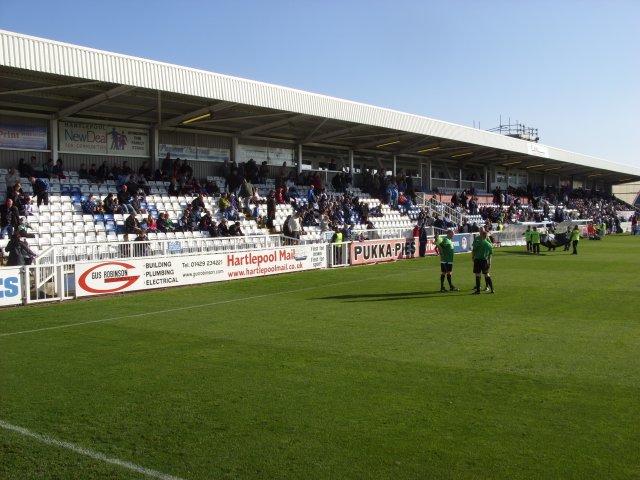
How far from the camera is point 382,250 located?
26938mm

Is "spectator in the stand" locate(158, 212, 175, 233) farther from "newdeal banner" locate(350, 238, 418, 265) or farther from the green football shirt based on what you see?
the green football shirt

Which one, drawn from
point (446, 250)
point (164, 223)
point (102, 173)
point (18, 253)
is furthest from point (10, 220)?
point (446, 250)

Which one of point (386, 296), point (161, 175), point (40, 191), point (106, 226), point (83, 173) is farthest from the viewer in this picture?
point (161, 175)

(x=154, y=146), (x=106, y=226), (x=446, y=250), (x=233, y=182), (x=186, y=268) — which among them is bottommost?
(x=186, y=268)

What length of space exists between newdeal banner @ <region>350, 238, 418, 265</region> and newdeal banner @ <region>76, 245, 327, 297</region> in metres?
2.33

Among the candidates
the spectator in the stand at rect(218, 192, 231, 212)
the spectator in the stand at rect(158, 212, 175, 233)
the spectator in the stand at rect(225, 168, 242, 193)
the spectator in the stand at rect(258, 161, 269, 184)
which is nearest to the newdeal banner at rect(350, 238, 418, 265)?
the spectator in the stand at rect(218, 192, 231, 212)

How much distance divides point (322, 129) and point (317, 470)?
99.9ft

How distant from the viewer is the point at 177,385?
7.39 m

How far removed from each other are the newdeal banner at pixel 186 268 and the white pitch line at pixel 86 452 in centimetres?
1056

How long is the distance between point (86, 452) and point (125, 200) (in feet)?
61.8

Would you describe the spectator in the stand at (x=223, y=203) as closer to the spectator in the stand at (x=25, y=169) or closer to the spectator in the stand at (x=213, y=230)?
the spectator in the stand at (x=213, y=230)

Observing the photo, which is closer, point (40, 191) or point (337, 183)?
point (40, 191)

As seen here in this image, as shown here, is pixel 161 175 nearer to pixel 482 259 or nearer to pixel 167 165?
pixel 167 165

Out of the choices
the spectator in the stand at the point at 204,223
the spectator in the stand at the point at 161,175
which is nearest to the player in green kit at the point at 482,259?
the spectator in the stand at the point at 204,223
